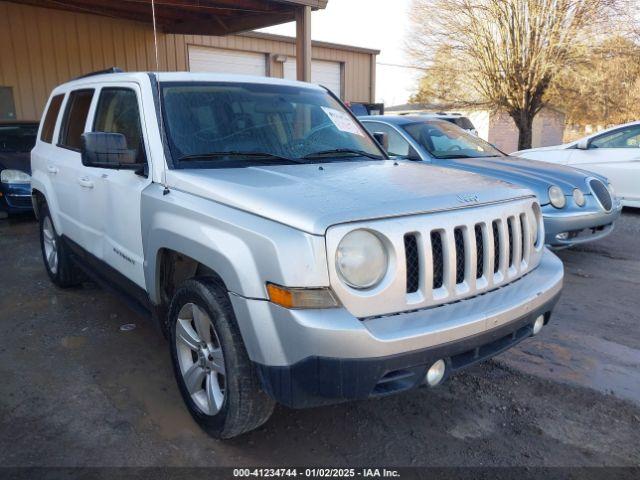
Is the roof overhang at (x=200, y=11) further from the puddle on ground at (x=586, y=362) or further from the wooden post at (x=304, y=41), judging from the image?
the puddle on ground at (x=586, y=362)

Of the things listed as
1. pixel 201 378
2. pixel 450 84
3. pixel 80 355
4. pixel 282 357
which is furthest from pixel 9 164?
pixel 450 84

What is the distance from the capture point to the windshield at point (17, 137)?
886cm

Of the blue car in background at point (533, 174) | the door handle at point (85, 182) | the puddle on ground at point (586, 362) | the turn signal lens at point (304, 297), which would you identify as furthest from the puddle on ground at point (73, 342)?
the blue car in background at point (533, 174)

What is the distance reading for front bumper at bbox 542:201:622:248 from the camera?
17.3ft

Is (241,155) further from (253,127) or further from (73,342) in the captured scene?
(73,342)

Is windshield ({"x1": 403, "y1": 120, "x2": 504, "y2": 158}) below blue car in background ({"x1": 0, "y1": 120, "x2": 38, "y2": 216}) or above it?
above

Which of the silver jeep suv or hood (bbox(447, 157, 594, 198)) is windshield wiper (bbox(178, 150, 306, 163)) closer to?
the silver jeep suv

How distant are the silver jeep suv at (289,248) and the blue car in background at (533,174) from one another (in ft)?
7.49

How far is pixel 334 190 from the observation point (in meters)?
2.50

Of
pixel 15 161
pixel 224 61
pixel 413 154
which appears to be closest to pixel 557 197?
pixel 413 154

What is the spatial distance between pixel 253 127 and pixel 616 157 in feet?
22.7

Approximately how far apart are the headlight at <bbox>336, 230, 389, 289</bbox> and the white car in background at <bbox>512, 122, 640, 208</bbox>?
23.1ft

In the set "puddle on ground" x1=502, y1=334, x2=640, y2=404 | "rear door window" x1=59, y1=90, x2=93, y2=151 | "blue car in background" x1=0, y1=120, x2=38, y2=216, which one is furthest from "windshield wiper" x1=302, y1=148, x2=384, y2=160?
"blue car in background" x1=0, y1=120, x2=38, y2=216

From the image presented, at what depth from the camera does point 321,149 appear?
11.3 feet
